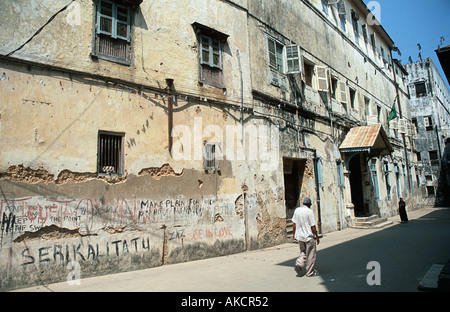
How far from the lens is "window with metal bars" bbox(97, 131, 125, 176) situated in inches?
Result: 270

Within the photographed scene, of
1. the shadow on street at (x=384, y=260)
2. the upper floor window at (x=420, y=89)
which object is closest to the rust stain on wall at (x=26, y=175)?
the shadow on street at (x=384, y=260)

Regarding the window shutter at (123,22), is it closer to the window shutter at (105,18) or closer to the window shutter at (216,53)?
the window shutter at (105,18)

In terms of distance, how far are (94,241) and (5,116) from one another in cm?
290

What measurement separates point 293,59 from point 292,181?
484 centimetres

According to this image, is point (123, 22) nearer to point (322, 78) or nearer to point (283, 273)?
point (283, 273)

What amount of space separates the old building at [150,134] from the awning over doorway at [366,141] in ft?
6.79

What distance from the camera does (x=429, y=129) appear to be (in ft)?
106

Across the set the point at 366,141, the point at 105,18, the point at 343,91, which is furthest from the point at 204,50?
the point at 343,91

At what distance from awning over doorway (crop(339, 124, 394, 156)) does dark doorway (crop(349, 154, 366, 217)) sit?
1.49 metres

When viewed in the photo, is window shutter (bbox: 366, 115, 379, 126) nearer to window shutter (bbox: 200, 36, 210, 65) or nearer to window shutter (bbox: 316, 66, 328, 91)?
window shutter (bbox: 316, 66, 328, 91)

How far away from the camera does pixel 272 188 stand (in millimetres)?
10656

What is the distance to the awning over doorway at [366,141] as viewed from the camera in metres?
14.8

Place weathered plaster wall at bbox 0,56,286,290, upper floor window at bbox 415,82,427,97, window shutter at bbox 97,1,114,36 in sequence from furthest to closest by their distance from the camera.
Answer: upper floor window at bbox 415,82,427,97 < window shutter at bbox 97,1,114,36 < weathered plaster wall at bbox 0,56,286,290

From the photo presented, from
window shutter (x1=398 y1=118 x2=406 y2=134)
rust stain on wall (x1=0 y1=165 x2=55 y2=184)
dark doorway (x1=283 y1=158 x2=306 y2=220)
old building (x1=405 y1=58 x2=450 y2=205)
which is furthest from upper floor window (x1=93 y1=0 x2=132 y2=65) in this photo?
old building (x1=405 y1=58 x2=450 y2=205)
